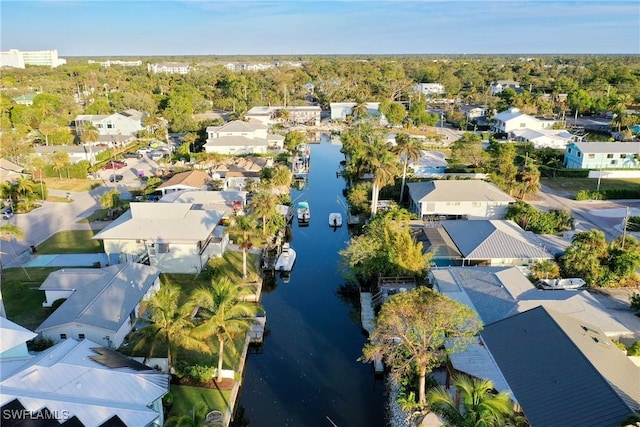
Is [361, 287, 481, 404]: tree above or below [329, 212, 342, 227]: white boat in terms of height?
above

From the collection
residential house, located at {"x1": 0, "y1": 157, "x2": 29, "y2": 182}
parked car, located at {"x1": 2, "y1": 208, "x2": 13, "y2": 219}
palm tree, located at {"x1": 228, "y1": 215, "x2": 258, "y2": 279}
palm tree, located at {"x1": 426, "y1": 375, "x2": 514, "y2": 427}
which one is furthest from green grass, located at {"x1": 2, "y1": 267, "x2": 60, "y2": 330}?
residential house, located at {"x1": 0, "y1": 157, "x2": 29, "y2": 182}

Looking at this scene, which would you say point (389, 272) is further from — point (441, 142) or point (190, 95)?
point (190, 95)

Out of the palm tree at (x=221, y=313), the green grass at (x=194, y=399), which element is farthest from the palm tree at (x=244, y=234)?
the green grass at (x=194, y=399)

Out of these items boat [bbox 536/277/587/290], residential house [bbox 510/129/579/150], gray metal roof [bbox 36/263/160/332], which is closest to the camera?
gray metal roof [bbox 36/263/160/332]

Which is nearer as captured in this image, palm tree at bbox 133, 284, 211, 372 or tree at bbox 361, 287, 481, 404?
tree at bbox 361, 287, 481, 404

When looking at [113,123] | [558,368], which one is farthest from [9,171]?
[558,368]

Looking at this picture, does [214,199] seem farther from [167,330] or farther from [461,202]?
[167,330]

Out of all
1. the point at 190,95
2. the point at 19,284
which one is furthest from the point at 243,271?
the point at 190,95

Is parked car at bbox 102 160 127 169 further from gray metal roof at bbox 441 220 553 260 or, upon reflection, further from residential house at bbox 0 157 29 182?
gray metal roof at bbox 441 220 553 260
